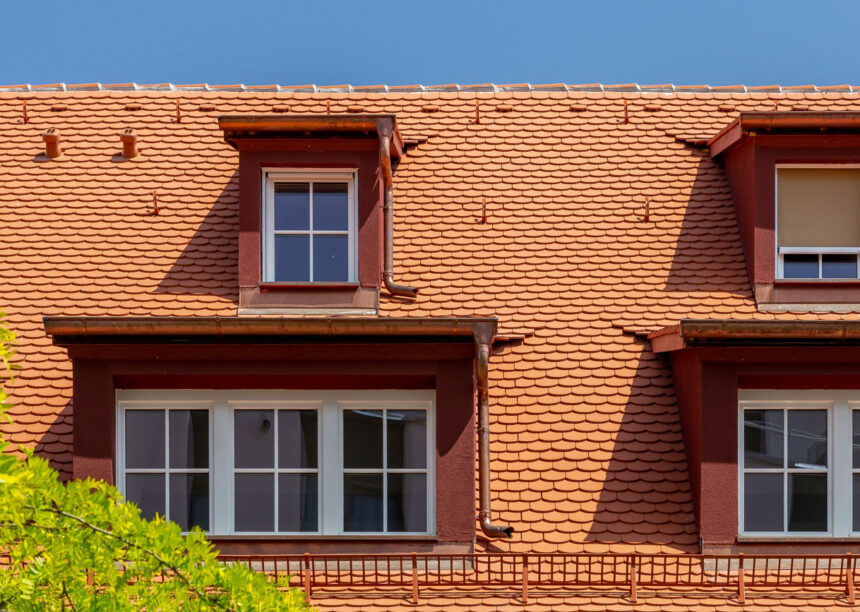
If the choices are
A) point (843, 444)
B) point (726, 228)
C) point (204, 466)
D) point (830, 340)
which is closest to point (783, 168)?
point (726, 228)

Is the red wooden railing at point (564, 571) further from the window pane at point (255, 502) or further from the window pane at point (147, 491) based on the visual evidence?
the window pane at point (147, 491)

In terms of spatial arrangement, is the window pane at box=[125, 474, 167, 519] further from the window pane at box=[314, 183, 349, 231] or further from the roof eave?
the window pane at box=[314, 183, 349, 231]

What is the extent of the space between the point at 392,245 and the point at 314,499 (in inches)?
117

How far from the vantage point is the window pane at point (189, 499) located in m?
8.84

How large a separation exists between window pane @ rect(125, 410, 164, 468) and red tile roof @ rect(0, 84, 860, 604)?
743 mm

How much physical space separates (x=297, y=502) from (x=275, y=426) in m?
0.73

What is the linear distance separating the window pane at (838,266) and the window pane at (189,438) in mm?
6623

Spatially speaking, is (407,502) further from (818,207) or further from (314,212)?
(818,207)

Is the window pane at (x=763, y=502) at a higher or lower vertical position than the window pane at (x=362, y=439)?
lower

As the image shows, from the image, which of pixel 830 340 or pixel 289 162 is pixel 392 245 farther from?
pixel 830 340

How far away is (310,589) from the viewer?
26.4 ft

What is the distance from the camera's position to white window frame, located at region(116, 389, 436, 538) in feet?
28.6

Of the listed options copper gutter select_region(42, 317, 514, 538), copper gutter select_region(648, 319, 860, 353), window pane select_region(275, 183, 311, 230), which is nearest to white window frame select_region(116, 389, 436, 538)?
copper gutter select_region(42, 317, 514, 538)

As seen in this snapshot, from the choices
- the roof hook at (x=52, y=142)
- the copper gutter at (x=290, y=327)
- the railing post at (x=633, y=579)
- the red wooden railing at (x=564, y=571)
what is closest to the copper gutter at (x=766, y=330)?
the copper gutter at (x=290, y=327)
